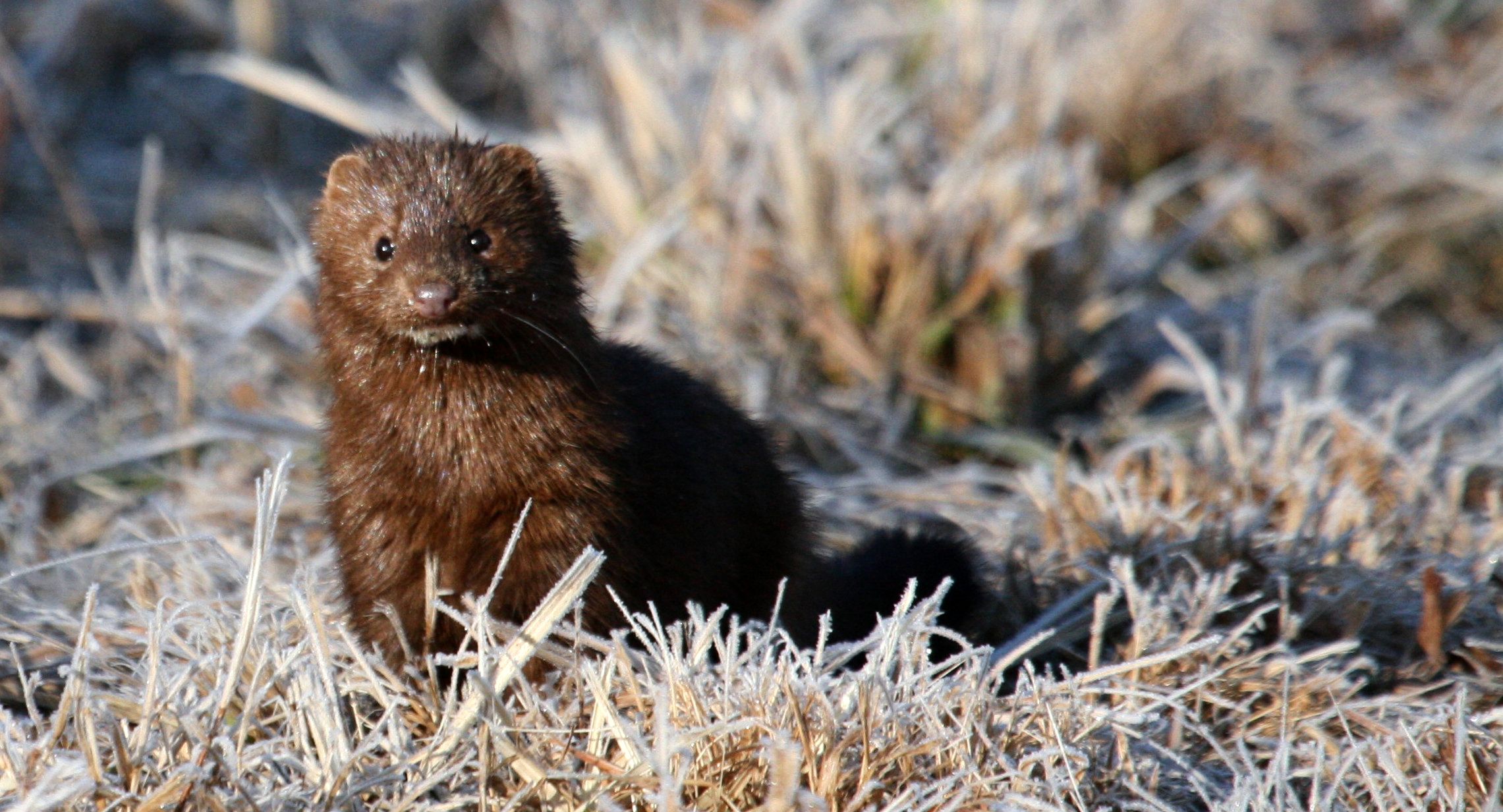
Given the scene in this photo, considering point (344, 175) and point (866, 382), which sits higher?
point (344, 175)

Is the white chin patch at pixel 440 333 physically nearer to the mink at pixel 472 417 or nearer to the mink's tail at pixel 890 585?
the mink at pixel 472 417

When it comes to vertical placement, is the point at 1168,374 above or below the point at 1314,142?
below

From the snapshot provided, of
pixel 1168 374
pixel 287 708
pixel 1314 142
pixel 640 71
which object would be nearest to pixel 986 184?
pixel 1168 374

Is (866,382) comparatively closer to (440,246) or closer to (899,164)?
(899,164)

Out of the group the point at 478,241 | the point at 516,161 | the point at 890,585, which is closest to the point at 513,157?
the point at 516,161

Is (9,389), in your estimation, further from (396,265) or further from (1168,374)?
(1168,374)

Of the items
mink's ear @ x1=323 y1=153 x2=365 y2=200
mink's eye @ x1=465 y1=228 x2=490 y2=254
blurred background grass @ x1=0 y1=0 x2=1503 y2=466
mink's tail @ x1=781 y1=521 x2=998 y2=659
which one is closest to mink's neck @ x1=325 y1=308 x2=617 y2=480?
mink's eye @ x1=465 y1=228 x2=490 y2=254
